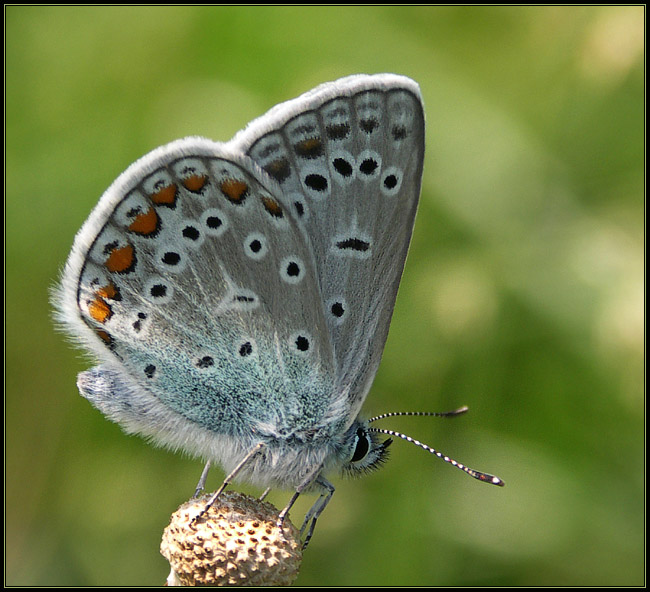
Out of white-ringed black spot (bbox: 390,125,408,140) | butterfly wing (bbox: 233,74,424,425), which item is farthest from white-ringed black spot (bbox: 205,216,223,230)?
white-ringed black spot (bbox: 390,125,408,140)

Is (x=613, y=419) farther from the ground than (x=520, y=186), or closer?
closer

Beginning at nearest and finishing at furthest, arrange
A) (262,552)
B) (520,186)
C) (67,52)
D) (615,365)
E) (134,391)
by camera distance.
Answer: (262,552) < (134,391) < (615,365) < (520,186) < (67,52)

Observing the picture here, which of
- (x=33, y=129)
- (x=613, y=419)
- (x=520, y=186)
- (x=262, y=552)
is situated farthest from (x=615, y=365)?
(x=33, y=129)

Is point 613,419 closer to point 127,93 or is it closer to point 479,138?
point 479,138

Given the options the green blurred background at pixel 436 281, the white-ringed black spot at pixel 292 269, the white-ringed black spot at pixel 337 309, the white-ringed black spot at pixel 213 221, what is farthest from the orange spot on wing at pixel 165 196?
the green blurred background at pixel 436 281

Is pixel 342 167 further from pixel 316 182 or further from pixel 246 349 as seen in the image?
pixel 246 349

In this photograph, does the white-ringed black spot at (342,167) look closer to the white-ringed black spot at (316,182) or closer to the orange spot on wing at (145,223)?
the white-ringed black spot at (316,182)

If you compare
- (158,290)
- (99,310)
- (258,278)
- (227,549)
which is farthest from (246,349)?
(227,549)
